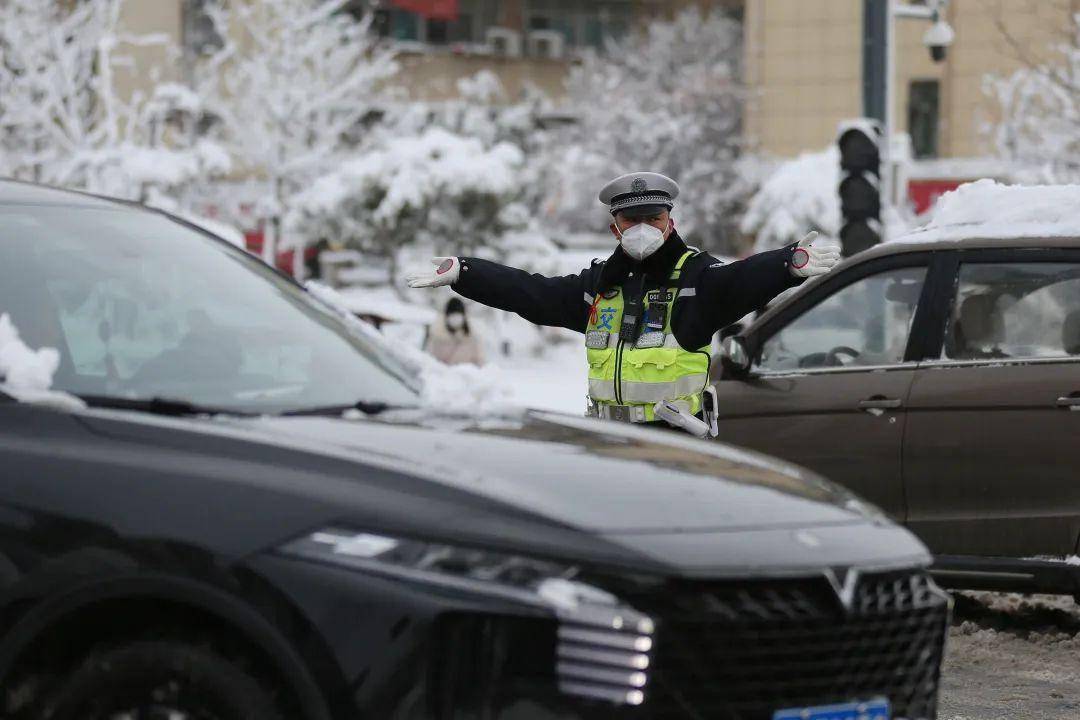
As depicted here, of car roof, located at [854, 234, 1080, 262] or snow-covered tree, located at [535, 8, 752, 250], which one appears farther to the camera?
snow-covered tree, located at [535, 8, 752, 250]

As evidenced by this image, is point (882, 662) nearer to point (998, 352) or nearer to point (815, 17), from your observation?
point (998, 352)

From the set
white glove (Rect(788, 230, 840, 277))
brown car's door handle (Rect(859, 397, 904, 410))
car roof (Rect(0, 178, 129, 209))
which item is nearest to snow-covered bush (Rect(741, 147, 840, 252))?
brown car's door handle (Rect(859, 397, 904, 410))

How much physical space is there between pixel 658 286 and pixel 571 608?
3.48m

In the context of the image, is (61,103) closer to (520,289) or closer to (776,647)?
(520,289)

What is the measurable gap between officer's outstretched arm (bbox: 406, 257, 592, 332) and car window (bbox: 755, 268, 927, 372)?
1762mm

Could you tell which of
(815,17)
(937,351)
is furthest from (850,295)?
(815,17)

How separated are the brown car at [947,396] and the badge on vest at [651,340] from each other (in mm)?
1653

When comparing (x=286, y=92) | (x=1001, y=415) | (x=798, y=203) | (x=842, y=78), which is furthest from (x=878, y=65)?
(x=842, y=78)

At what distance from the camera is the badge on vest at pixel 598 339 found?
6879 millimetres

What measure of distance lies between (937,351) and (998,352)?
0.80ft

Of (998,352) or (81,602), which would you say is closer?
(81,602)

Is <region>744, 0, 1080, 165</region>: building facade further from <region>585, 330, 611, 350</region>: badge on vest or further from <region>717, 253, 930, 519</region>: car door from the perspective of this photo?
<region>585, 330, 611, 350</region>: badge on vest

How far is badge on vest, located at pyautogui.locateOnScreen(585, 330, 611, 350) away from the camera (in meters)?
6.88

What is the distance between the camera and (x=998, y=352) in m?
8.01
